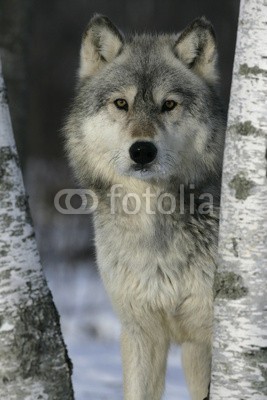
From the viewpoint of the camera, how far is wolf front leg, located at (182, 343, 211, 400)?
15.3 feet

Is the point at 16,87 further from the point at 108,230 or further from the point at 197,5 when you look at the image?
the point at 197,5

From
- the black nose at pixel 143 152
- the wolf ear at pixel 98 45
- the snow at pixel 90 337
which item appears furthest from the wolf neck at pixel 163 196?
the snow at pixel 90 337

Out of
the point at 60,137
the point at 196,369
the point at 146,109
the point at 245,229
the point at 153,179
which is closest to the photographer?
the point at 245,229

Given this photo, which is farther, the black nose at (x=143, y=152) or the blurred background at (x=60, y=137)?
the blurred background at (x=60, y=137)

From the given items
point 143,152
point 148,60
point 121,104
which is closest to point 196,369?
point 143,152

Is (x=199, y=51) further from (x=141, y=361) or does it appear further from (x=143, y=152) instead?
(x=141, y=361)

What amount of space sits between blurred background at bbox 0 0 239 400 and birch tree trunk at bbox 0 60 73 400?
2.13 m

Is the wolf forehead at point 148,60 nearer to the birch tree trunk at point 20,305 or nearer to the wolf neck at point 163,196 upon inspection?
the wolf neck at point 163,196

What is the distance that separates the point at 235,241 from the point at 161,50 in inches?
70.7

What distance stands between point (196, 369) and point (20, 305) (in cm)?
192

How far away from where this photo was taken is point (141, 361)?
174 inches

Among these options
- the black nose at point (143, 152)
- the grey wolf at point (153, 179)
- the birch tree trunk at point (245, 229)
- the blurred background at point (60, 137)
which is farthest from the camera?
the blurred background at point (60, 137)

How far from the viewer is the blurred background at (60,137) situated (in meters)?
6.60

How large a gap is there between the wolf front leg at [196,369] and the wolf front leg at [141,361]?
0.22m
